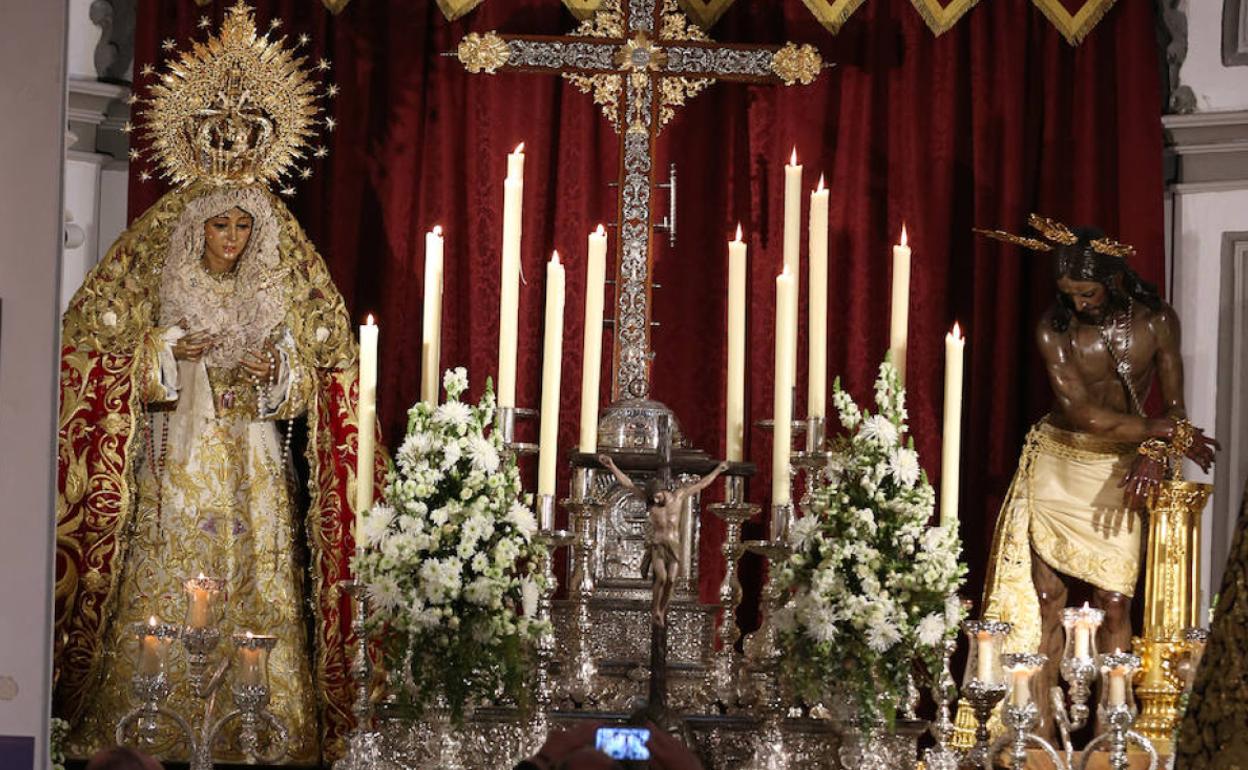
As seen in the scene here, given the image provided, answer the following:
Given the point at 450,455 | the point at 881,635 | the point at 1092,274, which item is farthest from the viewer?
the point at 1092,274

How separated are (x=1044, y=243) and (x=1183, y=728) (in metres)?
3.48

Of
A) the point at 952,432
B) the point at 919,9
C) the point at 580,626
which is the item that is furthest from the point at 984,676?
the point at 919,9

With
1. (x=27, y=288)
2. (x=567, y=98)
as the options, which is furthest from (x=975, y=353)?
(x=27, y=288)

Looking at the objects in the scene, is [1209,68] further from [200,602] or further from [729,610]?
[200,602]

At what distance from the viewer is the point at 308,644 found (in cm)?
507

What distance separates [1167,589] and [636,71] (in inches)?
73.4

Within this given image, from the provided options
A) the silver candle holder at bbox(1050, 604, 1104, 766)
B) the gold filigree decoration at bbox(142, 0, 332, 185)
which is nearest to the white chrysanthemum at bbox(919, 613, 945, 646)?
the silver candle holder at bbox(1050, 604, 1104, 766)

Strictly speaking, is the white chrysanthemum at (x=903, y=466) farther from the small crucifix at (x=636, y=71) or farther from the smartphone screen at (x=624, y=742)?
the smartphone screen at (x=624, y=742)

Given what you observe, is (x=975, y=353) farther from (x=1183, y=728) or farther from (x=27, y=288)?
(x=1183, y=728)

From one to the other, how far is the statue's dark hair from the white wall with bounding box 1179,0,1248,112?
78 cm

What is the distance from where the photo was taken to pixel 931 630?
388cm

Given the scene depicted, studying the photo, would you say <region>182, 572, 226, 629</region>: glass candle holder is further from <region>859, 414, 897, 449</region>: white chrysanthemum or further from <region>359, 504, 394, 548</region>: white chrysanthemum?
<region>859, 414, 897, 449</region>: white chrysanthemum

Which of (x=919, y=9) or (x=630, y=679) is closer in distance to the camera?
(x=630, y=679)

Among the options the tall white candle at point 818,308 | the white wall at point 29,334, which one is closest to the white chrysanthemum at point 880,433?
the tall white candle at point 818,308
